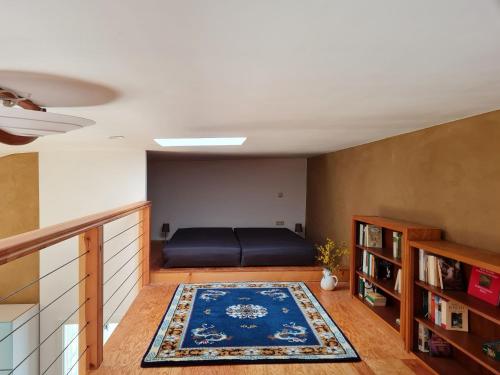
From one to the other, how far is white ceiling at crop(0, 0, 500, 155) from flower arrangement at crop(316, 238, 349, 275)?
2201 millimetres

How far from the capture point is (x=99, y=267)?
2152 millimetres

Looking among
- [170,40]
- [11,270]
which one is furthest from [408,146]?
[11,270]

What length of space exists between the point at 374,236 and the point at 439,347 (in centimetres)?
113

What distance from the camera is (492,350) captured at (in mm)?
1844

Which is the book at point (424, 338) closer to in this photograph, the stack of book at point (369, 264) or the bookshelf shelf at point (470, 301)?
the bookshelf shelf at point (470, 301)

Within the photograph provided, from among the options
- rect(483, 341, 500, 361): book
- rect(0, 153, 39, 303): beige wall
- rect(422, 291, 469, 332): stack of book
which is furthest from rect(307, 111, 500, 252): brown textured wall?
rect(0, 153, 39, 303): beige wall

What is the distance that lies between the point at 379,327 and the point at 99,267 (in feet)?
7.60

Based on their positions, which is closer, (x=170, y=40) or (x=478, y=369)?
(x=170, y=40)

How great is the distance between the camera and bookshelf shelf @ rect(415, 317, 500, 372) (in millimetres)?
1790

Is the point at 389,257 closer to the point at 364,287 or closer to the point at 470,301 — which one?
the point at 364,287

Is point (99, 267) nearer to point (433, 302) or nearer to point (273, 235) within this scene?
point (433, 302)

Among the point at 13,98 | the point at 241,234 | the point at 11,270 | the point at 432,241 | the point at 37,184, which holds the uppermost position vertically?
the point at 13,98

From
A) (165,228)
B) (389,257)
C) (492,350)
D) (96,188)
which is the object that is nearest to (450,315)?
(492,350)

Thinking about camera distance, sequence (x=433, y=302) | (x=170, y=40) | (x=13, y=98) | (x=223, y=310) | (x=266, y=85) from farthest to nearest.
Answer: (x=223, y=310) < (x=433, y=302) < (x=13, y=98) < (x=266, y=85) < (x=170, y=40)
